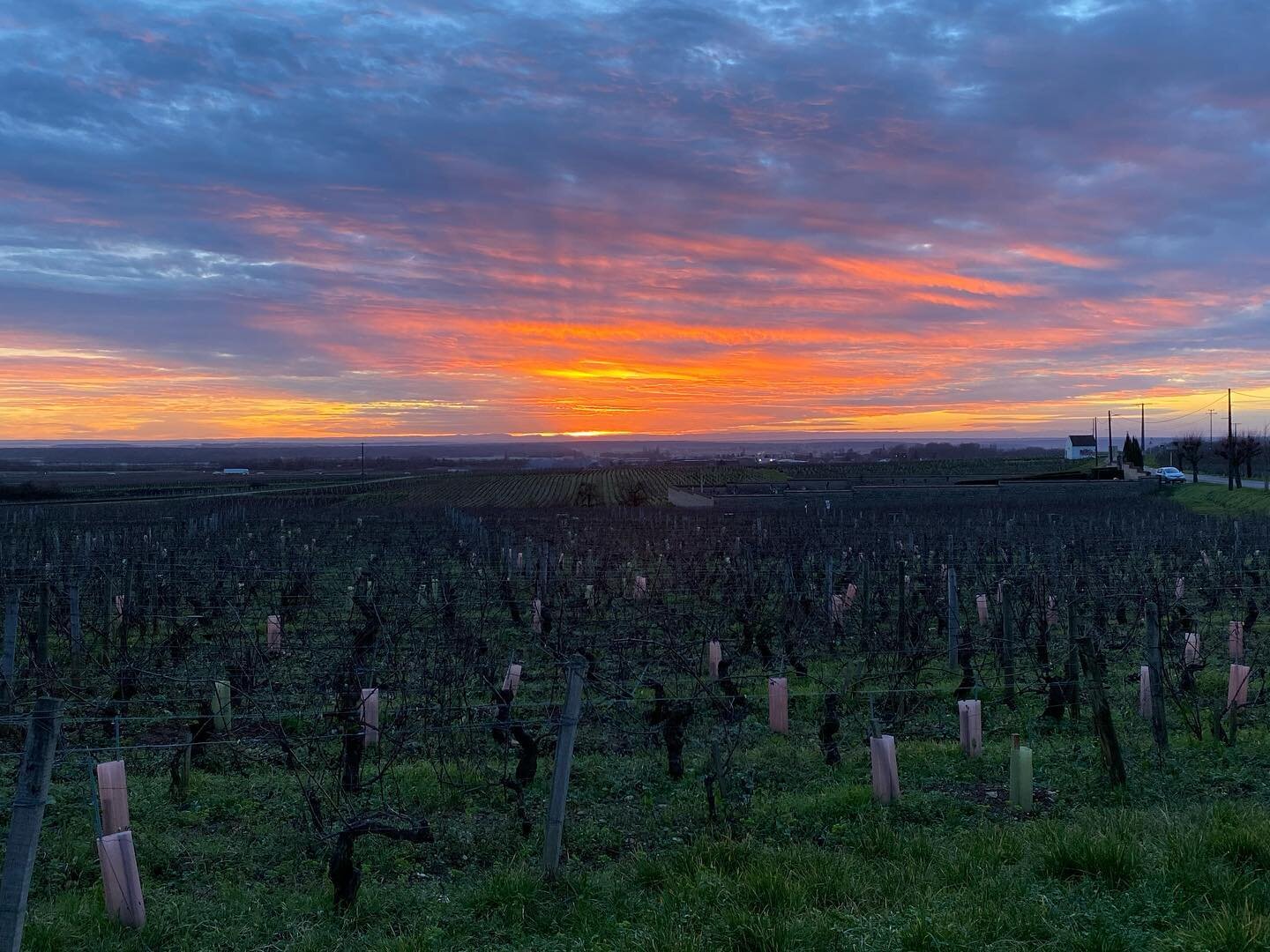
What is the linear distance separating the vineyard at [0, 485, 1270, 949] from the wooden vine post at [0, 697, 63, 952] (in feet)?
0.07

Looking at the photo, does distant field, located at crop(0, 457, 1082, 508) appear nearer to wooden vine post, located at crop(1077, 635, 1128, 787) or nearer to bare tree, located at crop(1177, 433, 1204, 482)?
bare tree, located at crop(1177, 433, 1204, 482)

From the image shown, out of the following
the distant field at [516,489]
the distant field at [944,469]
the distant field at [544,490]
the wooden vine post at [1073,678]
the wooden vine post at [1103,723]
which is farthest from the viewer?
the distant field at [944,469]

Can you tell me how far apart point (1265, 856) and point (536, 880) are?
415 cm

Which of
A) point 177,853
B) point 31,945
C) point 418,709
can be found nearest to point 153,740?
point 418,709

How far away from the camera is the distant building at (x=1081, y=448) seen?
109375 millimetres

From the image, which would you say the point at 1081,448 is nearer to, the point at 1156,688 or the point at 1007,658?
the point at 1007,658

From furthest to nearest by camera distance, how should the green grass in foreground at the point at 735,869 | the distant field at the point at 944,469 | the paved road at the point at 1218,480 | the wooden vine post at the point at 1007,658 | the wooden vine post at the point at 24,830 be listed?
the distant field at the point at 944,469
the paved road at the point at 1218,480
the wooden vine post at the point at 1007,658
the green grass in foreground at the point at 735,869
the wooden vine post at the point at 24,830

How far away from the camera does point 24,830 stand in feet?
13.8

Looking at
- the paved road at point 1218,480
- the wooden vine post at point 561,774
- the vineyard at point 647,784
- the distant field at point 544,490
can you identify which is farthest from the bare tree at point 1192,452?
the wooden vine post at point 561,774

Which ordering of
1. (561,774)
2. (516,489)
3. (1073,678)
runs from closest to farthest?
1. (561,774)
2. (1073,678)
3. (516,489)

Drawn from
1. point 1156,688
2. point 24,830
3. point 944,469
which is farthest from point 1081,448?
point 24,830

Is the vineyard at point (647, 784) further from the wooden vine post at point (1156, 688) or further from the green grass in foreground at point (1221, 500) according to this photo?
the green grass in foreground at point (1221, 500)

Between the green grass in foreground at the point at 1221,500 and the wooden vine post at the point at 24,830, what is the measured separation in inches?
1581

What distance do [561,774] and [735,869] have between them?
3.85ft
